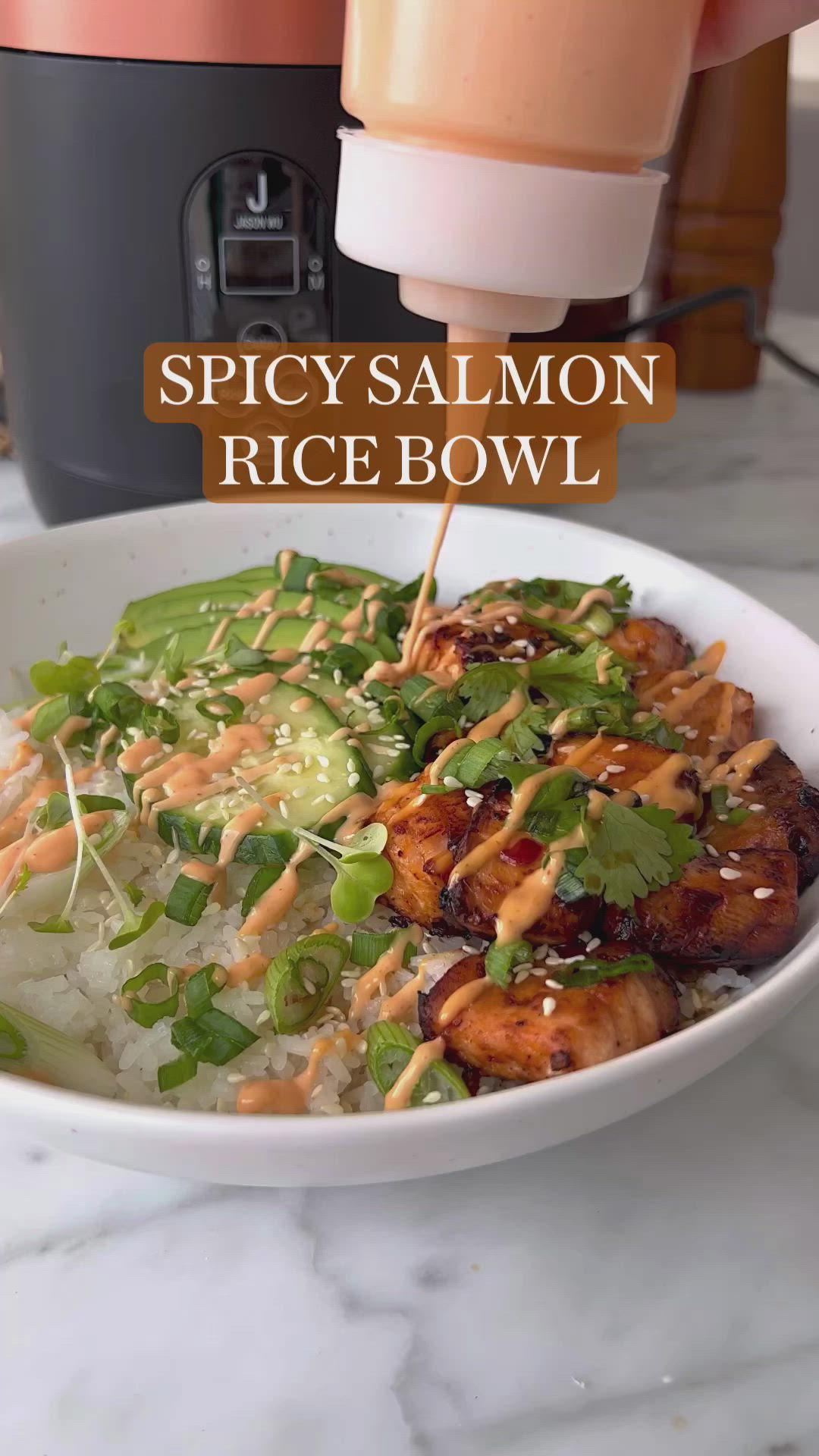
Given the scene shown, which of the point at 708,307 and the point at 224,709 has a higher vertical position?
the point at 708,307

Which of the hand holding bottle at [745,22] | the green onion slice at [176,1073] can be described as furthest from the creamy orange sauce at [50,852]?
the hand holding bottle at [745,22]

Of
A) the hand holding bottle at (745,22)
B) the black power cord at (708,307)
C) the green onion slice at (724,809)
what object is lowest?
the green onion slice at (724,809)

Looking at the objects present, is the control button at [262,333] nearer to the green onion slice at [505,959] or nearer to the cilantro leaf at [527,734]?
the cilantro leaf at [527,734]

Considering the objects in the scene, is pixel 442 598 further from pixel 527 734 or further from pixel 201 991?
pixel 201 991

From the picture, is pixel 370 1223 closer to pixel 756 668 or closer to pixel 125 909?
pixel 125 909

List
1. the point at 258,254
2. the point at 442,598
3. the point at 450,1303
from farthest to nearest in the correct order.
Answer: the point at 442,598
the point at 258,254
the point at 450,1303

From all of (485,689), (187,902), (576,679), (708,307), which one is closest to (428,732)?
(485,689)
